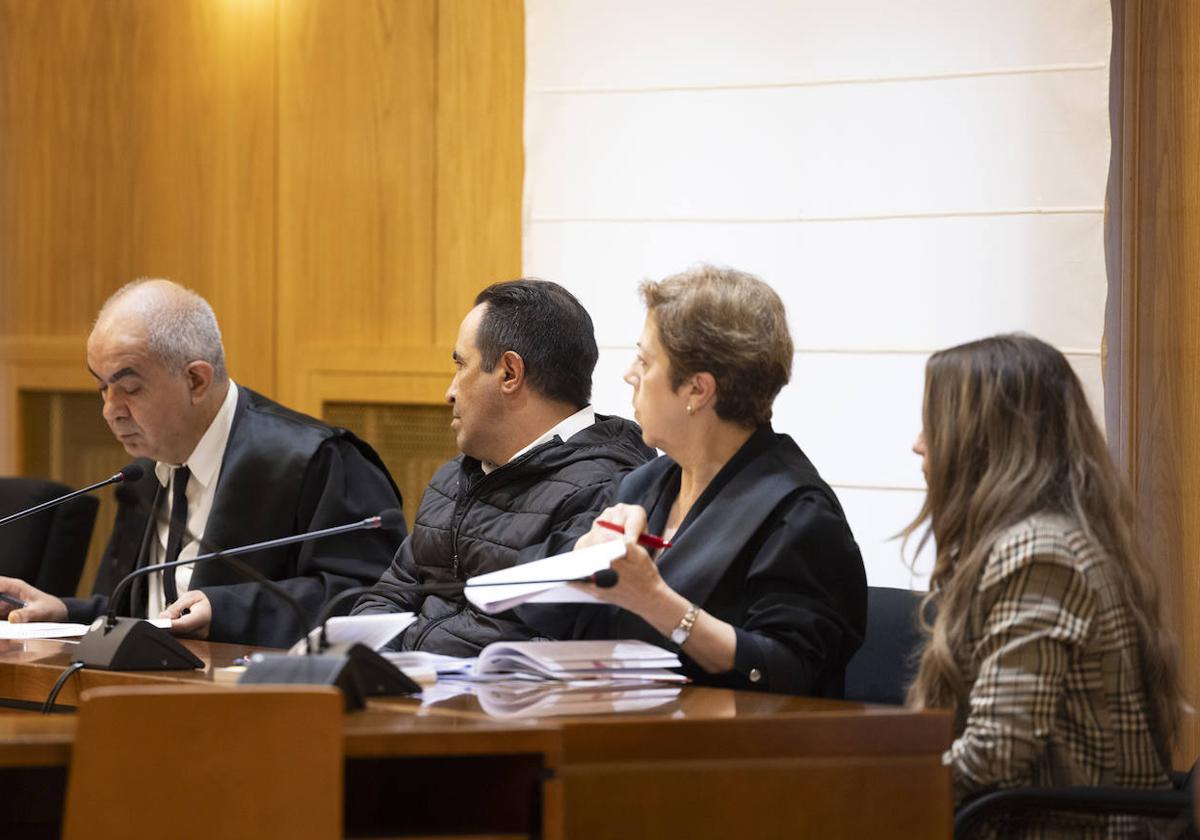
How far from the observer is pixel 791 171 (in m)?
3.81

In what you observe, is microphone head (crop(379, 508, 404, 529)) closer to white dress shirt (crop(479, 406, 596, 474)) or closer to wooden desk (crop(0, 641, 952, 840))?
wooden desk (crop(0, 641, 952, 840))

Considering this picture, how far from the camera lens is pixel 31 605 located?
3.03m

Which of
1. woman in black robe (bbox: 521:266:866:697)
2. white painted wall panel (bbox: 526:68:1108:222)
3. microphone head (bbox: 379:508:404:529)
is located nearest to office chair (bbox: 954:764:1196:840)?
woman in black robe (bbox: 521:266:866:697)

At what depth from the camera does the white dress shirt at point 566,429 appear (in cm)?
291

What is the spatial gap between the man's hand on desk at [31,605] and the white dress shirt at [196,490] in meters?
0.28

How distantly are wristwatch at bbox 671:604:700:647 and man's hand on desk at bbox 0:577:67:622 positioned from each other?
1.46 metres

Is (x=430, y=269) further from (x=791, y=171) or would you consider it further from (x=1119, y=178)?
(x=1119, y=178)

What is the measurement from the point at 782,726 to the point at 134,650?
1.02 meters

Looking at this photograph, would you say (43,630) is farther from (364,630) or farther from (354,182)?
(354,182)

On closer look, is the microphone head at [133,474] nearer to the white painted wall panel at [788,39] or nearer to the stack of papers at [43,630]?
the stack of papers at [43,630]

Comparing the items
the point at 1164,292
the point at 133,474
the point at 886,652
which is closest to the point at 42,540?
the point at 133,474

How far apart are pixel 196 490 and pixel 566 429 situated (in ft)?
3.20

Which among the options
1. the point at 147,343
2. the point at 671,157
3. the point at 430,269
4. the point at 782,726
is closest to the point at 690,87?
the point at 671,157

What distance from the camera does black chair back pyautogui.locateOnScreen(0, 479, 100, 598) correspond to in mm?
3586
